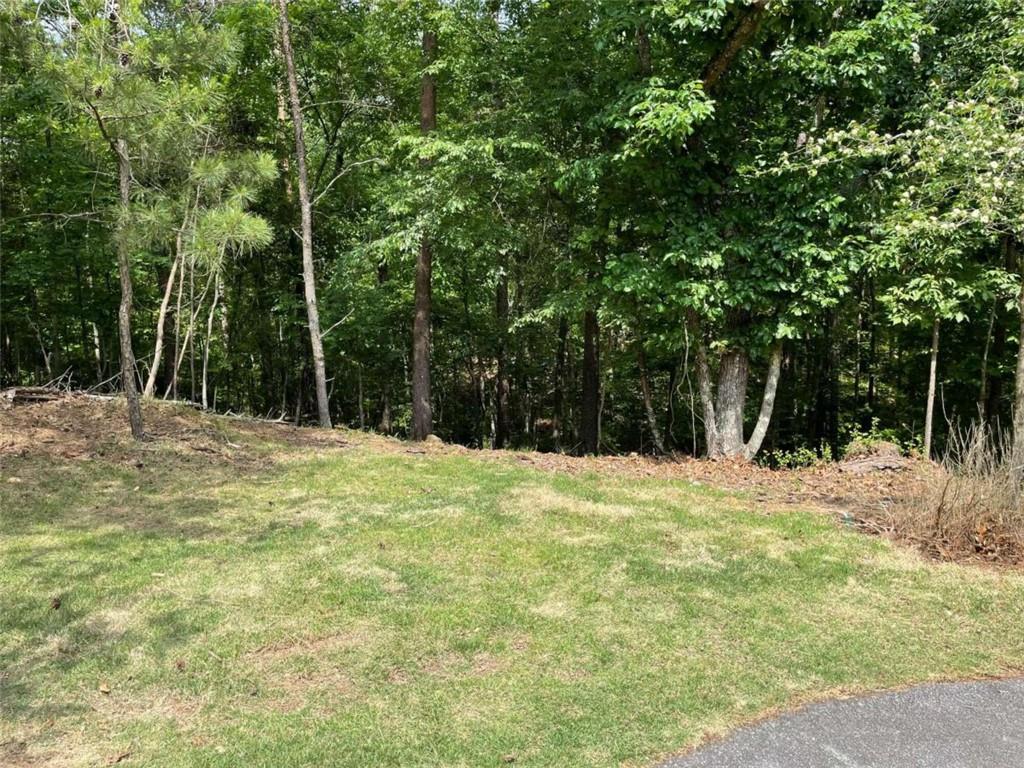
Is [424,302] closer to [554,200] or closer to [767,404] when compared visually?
[554,200]

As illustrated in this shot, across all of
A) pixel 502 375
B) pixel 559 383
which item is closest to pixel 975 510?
pixel 559 383

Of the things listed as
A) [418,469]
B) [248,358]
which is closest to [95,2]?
[418,469]

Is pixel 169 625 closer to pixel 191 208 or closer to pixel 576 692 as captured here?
pixel 576 692

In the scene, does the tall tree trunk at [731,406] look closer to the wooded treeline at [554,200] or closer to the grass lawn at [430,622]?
the wooded treeline at [554,200]

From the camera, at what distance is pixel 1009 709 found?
2.77 metres

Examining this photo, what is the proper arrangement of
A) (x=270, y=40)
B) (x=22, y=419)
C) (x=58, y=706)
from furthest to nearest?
(x=270, y=40) < (x=22, y=419) < (x=58, y=706)

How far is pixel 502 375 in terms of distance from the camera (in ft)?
43.5

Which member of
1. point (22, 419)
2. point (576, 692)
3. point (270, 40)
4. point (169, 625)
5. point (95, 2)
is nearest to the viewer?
point (576, 692)

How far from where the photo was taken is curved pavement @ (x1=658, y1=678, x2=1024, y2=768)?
2.41m

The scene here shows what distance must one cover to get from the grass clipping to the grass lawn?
27cm

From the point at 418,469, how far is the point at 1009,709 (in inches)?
184

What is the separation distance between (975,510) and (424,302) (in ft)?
22.4

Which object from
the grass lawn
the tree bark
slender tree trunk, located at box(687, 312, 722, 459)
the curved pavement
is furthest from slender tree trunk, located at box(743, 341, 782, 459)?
the curved pavement

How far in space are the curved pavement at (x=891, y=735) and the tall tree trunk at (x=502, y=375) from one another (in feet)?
31.6
